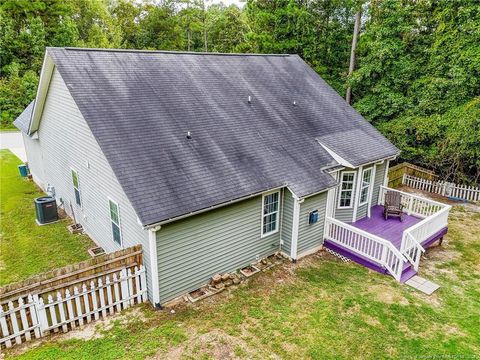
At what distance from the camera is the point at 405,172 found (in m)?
19.7

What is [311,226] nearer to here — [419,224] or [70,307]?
[419,224]

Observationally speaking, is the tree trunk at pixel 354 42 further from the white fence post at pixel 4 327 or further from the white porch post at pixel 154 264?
the white fence post at pixel 4 327

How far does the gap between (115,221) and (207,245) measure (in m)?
2.92

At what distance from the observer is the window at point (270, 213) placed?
35.3 feet

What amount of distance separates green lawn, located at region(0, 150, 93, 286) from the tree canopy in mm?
17330

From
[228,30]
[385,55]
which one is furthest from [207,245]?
[228,30]

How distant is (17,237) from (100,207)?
4299 mm

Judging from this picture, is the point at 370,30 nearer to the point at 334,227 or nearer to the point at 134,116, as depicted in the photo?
the point at 334,227

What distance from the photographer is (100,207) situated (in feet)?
35.9

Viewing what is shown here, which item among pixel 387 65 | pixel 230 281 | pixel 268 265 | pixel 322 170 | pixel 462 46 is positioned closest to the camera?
pixel 230 281

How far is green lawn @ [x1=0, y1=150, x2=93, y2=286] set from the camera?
34.9ft

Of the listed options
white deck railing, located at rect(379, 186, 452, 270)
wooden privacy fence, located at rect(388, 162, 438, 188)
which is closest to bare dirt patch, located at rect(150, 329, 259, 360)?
white deck railing, located at rect(379, 186, 452, 270)

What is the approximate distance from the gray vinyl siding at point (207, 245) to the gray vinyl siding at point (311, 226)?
1.16m

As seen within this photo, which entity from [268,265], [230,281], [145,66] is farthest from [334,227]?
[145,66]
